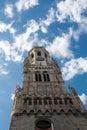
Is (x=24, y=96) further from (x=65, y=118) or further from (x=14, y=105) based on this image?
(x=65, y=118)

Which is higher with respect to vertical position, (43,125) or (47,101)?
(47,101)

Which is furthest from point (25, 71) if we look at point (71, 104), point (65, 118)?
point (65, 118)

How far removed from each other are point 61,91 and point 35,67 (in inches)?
547

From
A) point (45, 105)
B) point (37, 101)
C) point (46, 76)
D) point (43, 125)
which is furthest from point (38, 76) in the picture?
point (43, 125)

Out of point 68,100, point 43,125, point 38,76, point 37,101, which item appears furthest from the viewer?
point 38,76

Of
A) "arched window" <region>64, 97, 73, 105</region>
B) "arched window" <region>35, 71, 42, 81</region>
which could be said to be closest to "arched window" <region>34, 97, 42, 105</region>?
"arched window" <region>64, 97, 73, 105</region>

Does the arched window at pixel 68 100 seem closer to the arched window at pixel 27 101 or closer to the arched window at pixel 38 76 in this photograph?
the arched window at pixel 27 101

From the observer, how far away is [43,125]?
38.9 meters

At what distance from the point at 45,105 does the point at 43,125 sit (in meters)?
5.30

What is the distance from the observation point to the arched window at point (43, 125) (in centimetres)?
3844

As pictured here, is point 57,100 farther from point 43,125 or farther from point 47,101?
point 43,125

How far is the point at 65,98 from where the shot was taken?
46.1 metres

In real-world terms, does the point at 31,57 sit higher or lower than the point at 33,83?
higher

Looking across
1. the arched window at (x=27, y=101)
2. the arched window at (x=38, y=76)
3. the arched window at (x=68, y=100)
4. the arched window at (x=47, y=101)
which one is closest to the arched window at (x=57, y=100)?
the arched window at (x=47, y=101)
